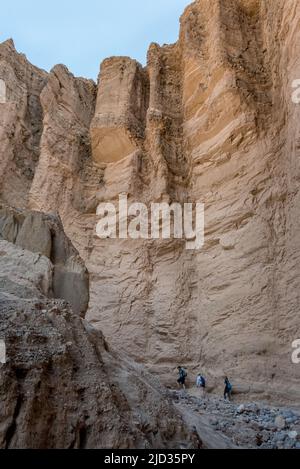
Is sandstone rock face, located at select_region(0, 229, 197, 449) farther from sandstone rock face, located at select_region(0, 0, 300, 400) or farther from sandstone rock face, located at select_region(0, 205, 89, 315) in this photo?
sandstone rock face, located at select_region(0, 0, 300, 400)

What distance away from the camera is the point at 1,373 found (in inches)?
103

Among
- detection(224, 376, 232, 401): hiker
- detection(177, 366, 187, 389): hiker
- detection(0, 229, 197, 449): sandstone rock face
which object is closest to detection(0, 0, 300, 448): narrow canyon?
detection(0, 229, 197, 449): sandstone rock face

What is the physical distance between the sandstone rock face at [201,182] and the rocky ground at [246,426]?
1466 mm

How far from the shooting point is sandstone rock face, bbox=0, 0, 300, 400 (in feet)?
30.9

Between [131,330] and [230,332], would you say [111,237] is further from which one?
[230,332]

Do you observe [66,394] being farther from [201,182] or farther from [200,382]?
[201,182]

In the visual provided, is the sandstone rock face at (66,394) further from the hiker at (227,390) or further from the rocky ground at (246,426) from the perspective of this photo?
the hiker at (227,390)

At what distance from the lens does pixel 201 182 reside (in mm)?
12758

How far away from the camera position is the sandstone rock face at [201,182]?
943 cm

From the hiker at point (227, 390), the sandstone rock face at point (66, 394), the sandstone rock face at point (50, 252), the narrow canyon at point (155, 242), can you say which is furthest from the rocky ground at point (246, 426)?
the sandstone rock face at point (50, 252)

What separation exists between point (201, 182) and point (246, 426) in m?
8.69

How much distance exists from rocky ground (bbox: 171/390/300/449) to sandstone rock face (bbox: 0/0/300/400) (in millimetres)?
1466

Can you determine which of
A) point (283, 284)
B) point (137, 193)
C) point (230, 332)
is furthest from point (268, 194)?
point (137, 193)

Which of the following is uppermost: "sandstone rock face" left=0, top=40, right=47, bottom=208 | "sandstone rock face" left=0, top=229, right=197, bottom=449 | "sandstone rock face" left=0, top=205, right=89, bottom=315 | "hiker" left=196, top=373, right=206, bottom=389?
"sandstone rock face" left=0, top=40, right=47, bottom=208
